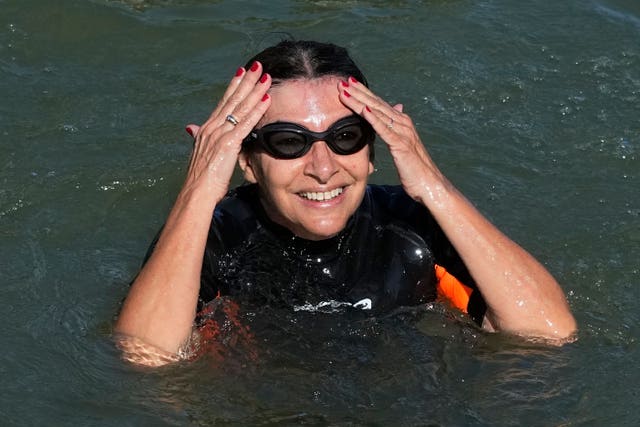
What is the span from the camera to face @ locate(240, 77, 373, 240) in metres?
5.42

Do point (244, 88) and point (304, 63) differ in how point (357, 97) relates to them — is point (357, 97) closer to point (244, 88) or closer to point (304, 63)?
point (304, 63)

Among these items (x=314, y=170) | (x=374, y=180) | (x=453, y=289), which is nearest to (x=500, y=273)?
(x=453, y=289)

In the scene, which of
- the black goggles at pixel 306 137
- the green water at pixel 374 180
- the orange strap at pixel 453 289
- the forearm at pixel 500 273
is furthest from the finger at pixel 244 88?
the orange strap at pixel 453 289

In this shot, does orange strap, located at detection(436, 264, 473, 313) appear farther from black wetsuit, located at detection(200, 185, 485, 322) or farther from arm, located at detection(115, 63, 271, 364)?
arm, located at detection(115, 63, 271, 364)

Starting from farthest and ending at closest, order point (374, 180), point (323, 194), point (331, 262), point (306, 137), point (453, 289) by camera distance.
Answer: point (374, 180) → point (453, 289) → point (331, 262) → point (323, 194) → point (306, 137)

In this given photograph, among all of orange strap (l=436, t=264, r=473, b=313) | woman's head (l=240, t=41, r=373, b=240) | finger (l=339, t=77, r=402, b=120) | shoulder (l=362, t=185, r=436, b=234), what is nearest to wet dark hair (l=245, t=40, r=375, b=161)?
woman's head (l=240, t=41, r=373, b=240)

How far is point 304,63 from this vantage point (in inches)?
219

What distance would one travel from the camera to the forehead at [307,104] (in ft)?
17.8

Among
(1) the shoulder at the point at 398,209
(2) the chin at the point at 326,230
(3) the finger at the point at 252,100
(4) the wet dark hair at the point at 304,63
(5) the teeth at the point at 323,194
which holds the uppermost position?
(4) the wet dark hair at the point at 304,63

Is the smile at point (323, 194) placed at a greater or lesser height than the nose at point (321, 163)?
lesser

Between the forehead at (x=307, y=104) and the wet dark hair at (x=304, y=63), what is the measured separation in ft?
0.14

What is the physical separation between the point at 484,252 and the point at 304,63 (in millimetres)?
1227

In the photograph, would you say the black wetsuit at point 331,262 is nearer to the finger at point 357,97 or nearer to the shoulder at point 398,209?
the shoulder at point 398,209

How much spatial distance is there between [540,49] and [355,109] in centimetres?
455
